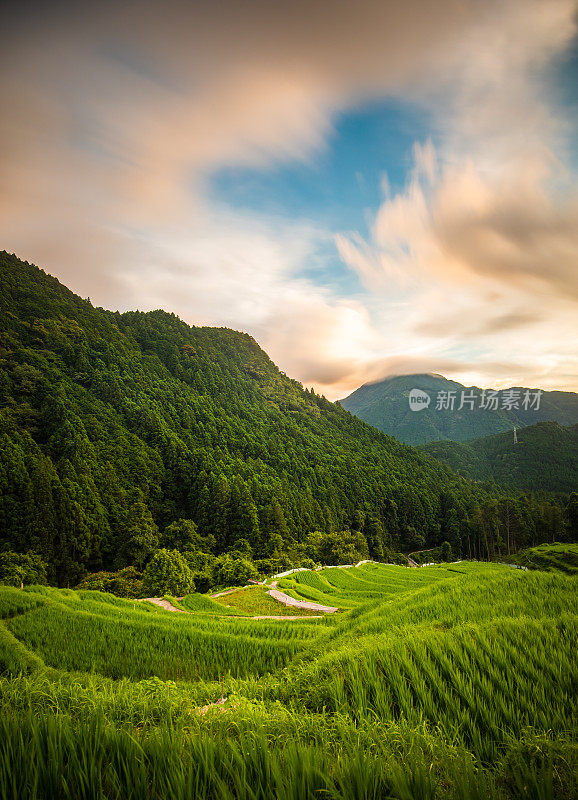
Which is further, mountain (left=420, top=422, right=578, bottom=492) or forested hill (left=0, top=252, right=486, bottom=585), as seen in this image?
mountain (left=420, top=422, right=578, bottom=492)

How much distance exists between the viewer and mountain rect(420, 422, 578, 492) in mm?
149500

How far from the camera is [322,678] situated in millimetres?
3496

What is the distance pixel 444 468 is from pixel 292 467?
72.3m

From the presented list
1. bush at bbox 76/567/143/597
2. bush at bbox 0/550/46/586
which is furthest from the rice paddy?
bush at bbox 76/567/143/597

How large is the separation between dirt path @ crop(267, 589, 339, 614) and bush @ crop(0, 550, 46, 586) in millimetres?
20427

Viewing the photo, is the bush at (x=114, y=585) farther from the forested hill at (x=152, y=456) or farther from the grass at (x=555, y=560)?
the grass at (x=555, y=560)

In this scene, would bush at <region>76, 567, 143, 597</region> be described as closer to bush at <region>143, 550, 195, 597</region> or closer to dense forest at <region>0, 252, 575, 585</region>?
bush at <region>143, 550, 195, 597</region>

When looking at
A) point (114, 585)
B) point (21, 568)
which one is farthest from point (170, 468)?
point (21, 568)

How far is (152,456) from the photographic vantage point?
3155 inches

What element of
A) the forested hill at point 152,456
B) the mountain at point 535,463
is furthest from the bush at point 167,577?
the mountain at point 535,463

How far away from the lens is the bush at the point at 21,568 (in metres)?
28.2

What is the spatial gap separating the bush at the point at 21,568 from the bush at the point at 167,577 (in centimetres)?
1017

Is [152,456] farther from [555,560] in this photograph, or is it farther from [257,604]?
[555,560]

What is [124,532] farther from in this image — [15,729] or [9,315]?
[9,315]
